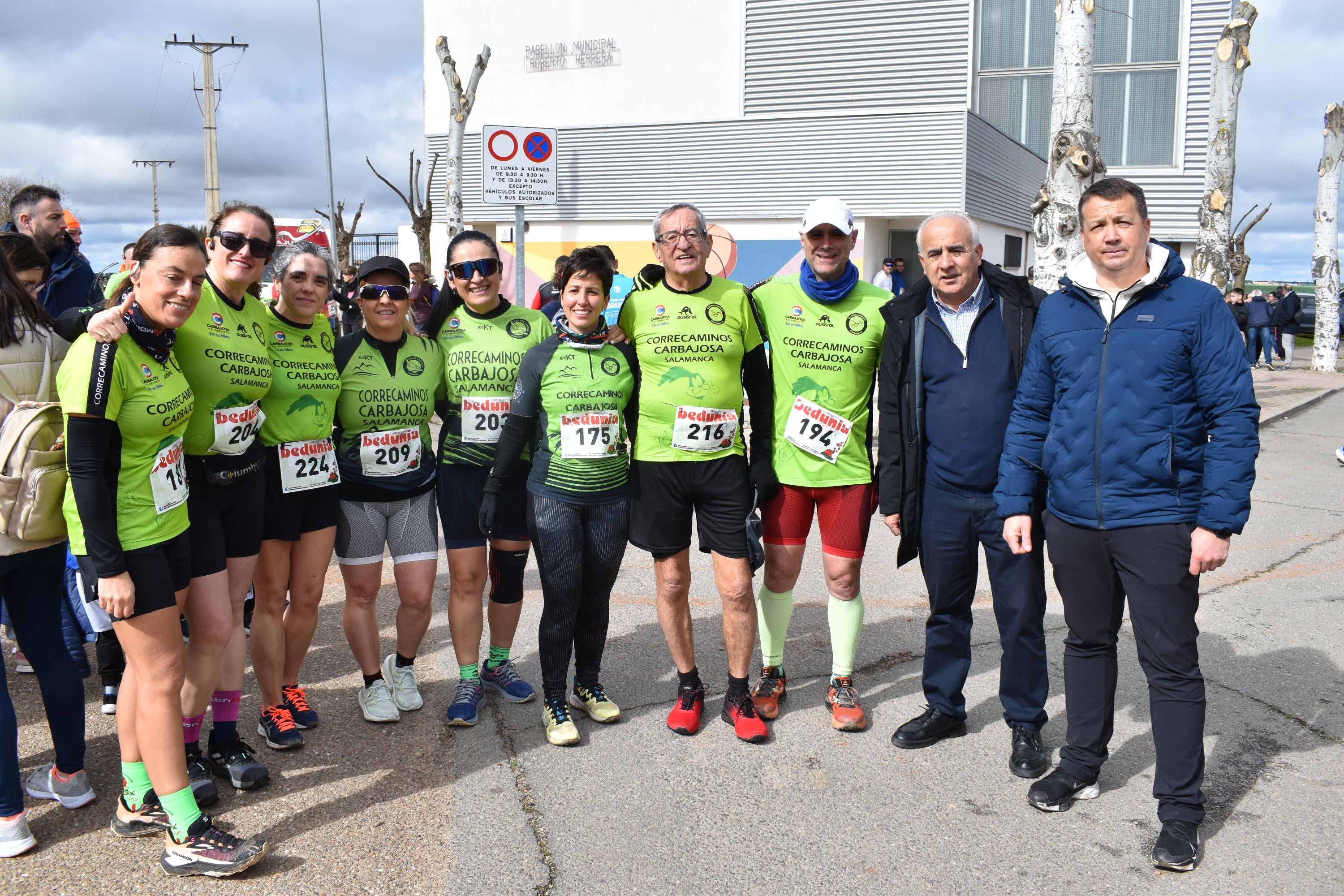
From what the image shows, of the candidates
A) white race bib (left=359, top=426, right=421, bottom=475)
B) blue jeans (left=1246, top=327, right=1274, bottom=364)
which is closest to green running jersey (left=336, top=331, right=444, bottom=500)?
white race bib (left=359, top=426, right=421, bottom=475)

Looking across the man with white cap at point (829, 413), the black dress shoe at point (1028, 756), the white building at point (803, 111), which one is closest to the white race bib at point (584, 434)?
the man with white cap at point (829, 413)

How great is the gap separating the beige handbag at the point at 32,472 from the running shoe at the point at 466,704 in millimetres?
1675

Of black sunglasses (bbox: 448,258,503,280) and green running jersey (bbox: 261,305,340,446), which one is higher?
black sunglasses (bbox: 448,258,503,280)

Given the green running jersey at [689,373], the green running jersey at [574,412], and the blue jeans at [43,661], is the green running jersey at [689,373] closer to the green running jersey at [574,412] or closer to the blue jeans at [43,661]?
the green running jersey at [574,412]

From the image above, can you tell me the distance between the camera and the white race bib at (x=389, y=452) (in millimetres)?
3977

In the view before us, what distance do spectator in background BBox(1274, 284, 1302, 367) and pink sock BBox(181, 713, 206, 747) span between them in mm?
25962

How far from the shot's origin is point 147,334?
294cm

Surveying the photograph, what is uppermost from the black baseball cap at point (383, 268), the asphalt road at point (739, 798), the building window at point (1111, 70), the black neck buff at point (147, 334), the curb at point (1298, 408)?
the building window at point (1111, 70)

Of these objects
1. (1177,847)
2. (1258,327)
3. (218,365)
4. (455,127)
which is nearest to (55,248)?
(218,365)

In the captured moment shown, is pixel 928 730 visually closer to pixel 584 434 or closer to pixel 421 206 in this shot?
pixel 584 434

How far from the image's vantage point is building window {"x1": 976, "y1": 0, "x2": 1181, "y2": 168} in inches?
1005

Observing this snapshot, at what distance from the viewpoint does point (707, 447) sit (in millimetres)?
3926

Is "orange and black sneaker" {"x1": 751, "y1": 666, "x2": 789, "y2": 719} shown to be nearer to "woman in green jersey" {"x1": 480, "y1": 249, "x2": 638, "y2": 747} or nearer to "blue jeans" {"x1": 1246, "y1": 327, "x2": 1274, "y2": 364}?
"woman in green jersey" {"x1": 480, "y1": 249, "x2": 638, "y2": 747}

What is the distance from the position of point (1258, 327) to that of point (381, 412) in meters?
23.7
